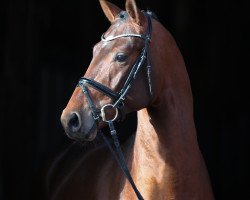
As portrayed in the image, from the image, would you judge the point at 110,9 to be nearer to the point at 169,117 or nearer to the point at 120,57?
the point at 120,57

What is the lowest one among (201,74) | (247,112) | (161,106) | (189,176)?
(247,112)

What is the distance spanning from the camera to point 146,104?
423cm

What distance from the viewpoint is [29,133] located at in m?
6.73

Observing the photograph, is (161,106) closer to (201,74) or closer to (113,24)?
(113,24)

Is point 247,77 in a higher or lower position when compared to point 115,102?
lower

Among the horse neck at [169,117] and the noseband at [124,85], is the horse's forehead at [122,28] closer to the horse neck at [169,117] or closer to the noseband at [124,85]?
the noseband at [124,85]

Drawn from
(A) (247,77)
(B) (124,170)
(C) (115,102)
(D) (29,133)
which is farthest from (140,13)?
(A) (247,77)

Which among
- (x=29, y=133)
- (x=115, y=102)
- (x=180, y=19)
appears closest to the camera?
(x=115, y=102)

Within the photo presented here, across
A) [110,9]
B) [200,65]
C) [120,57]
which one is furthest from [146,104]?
[200,65]

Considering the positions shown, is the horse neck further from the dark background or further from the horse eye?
the dark background

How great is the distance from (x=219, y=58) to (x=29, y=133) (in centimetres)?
301

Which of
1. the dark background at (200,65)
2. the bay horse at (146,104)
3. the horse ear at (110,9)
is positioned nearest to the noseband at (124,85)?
the bay horse at (146,104)

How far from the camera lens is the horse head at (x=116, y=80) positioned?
13.4ft

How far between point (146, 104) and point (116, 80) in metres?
0.22
